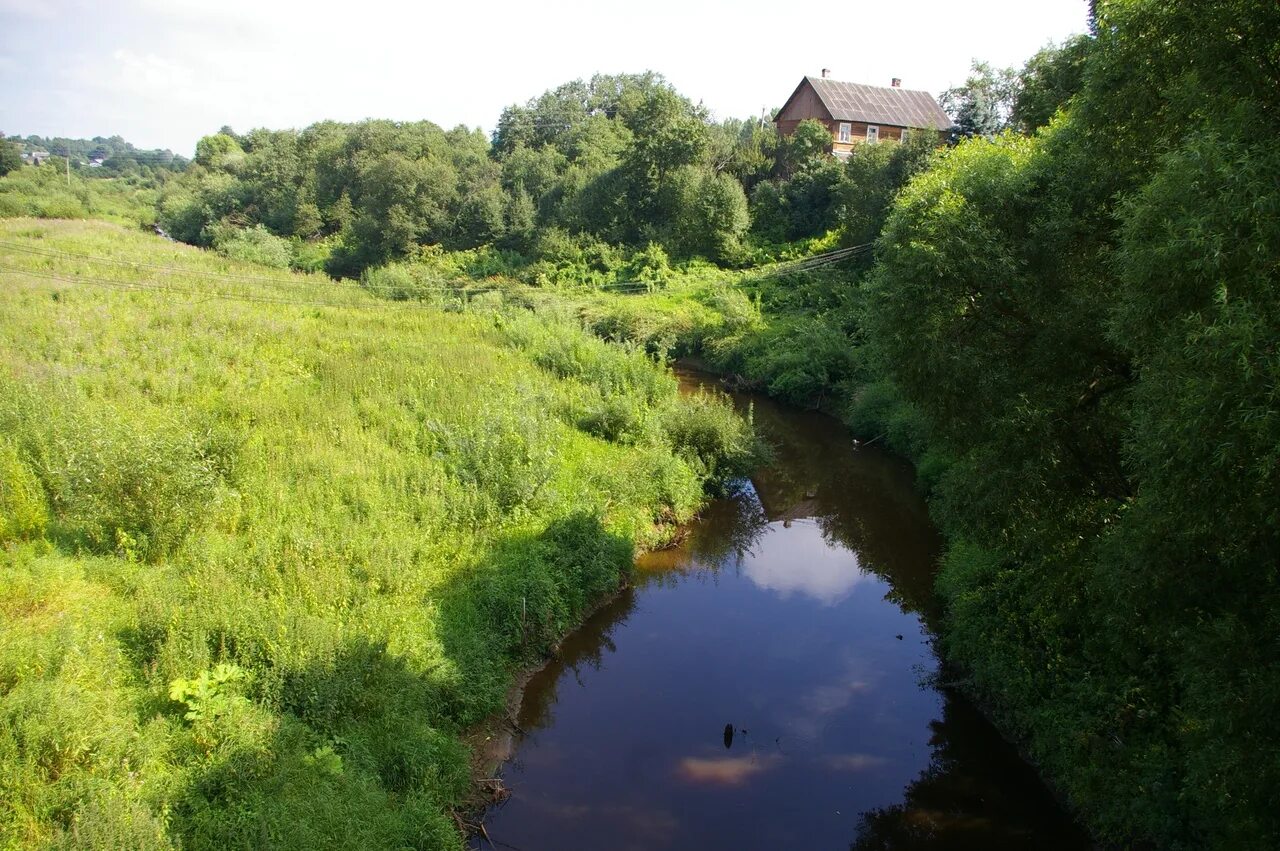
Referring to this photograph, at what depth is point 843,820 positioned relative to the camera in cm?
941

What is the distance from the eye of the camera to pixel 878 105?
1681 inches

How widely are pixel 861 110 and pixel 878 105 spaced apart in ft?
5.63

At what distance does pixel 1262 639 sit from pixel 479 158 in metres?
59.2

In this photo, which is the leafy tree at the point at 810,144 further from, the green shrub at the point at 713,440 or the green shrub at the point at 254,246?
the green shrub at the point at 254,246

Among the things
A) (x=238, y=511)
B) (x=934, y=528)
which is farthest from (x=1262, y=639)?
(x=238, y=511)

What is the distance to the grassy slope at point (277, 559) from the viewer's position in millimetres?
7207

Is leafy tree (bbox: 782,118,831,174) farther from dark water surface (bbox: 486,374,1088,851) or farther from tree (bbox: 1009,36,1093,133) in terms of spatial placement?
dark water surface (bbox: 486,374,1088,851)

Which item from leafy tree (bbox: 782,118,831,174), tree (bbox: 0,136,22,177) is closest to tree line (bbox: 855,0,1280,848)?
leafy tree (bbox: 782,118,831,174)

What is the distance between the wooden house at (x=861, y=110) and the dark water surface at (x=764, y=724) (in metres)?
32.0

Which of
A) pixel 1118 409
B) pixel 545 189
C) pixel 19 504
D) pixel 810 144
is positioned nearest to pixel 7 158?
pixel 545 189

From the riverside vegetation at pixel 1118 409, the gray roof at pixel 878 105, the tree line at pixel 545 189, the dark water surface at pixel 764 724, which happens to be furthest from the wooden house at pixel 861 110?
the dark water surface at pixel 764 724

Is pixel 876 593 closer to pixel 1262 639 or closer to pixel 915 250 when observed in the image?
pixel 915 250

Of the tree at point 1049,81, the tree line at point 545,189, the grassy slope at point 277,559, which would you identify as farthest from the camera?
the tree line at point 545,189

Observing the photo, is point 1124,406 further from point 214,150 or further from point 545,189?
point 214,150
